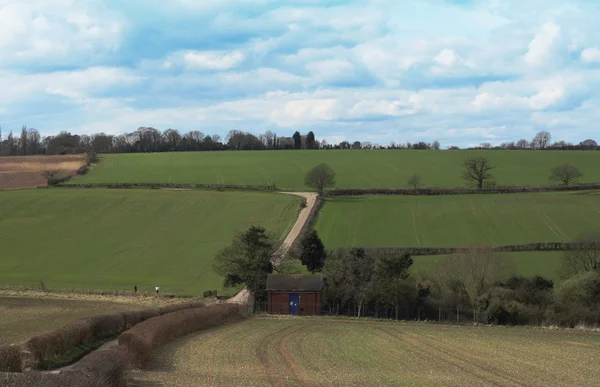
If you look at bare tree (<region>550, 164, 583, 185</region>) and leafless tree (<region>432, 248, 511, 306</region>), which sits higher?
bare tree (<region>550, 164, 583, 185</region>)

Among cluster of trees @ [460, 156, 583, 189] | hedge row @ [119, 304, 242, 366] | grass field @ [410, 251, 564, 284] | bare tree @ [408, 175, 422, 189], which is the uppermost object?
cluster of trees @ [460, 156, 583, 189]

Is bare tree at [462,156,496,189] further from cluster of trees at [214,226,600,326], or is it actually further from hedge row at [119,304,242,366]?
hedge row at [119,304,242,366]

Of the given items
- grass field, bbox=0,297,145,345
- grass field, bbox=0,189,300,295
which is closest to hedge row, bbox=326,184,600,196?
grass field, bbox=0,189,300,295

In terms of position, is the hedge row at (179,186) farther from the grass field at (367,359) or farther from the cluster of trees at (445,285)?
the grass field at (367,359)

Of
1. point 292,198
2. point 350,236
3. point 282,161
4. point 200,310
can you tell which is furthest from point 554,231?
point 282,161

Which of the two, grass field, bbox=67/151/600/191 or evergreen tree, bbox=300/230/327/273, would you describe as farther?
grass field, bbox=67/151/600/191

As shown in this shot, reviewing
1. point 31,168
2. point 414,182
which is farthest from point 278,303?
point 31,168
